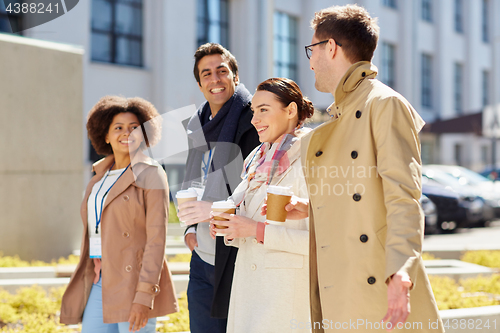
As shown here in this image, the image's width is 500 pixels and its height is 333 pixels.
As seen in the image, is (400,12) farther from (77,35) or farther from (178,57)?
(77,35)

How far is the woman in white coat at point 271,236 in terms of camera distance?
8.08 feet

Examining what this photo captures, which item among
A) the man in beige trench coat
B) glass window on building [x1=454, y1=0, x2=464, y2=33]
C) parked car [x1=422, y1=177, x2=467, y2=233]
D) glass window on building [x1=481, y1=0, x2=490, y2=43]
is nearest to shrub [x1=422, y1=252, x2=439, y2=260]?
parked car [x1=422, y1=177, x2=467, y2=233]

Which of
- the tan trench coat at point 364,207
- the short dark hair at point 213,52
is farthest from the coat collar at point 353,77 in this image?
the short dark hair at point 213,52

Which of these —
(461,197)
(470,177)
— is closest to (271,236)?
(461,197)

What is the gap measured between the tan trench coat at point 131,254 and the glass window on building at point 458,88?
3299cm

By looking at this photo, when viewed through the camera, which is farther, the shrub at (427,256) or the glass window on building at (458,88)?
the glass window on building at (458,88)

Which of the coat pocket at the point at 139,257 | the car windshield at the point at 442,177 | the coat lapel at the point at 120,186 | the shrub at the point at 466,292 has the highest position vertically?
the car windshield at the point at 442,177

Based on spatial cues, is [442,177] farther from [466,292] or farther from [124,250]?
[124,250]

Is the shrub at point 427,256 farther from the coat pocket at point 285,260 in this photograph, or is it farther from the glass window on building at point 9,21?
the glass window on building at point 9,21

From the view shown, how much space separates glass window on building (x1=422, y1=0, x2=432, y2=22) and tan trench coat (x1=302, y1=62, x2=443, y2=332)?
31.2 meters

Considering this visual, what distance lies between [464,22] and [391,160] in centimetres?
3574

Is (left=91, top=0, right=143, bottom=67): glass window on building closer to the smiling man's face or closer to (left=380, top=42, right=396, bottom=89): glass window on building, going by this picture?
the smiling man's face

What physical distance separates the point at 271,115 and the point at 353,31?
0.70 metres

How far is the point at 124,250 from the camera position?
124 inches
